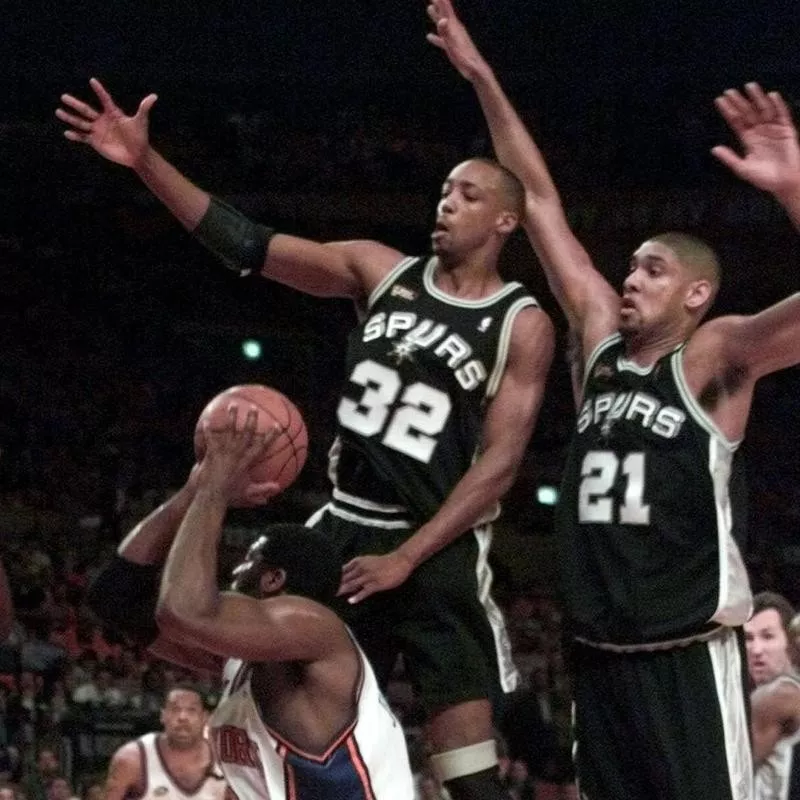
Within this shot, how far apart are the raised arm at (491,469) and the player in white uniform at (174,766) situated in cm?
297

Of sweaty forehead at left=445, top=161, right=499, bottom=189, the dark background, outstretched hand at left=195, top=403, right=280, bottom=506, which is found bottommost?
outstretched hand at left=195, top=403, right=280, bottom=506

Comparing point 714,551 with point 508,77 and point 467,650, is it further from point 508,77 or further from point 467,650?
point 508,77

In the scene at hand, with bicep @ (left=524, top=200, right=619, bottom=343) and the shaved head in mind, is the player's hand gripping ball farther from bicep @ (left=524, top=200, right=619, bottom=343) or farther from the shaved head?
the shaved head

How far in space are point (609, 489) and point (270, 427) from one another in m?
0.90

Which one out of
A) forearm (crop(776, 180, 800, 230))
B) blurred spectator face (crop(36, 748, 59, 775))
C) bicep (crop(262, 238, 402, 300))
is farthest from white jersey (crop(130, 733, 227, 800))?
forearm (crop(776, 180, 800, 230))

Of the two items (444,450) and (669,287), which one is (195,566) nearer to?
(444,450)

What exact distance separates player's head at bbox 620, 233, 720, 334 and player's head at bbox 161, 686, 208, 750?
3428 mm

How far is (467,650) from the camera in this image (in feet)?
16.5

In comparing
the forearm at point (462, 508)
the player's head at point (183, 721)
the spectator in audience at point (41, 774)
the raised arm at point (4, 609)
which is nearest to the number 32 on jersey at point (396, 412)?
the forearm at point (462, 508)

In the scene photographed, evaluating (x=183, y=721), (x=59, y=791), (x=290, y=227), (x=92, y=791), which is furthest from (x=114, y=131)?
(x=290, y=227)

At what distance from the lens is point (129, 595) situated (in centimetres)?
463

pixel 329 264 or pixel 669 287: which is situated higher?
pixel 329 264

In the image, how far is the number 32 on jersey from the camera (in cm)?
504

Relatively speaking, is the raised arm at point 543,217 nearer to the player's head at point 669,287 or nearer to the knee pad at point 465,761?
the player's head at point 669,287
